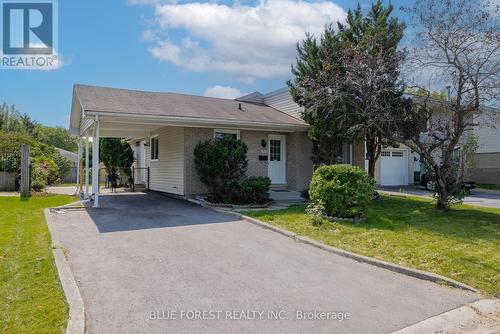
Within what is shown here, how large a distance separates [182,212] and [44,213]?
3.65m

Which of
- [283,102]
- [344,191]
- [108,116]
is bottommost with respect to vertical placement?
[344,191]

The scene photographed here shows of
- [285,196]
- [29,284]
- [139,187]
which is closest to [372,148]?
[285,196]

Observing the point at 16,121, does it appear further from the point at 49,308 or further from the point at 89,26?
the point at 49,308

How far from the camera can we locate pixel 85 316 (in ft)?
12.4

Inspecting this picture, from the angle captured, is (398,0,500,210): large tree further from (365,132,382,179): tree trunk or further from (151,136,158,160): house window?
(151,136,158,160): house window

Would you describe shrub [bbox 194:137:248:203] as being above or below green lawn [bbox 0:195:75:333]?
above

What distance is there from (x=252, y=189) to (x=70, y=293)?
7754mm

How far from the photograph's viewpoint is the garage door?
68.2ft

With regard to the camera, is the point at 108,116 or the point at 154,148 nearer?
the point at 108,116

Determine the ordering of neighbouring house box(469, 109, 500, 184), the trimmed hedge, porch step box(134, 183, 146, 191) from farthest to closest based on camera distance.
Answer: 1. neighbouring house box(469, 109, 500, 184)
2. porch step box(134, 183, 146, 191)
3. the trimmed hedge

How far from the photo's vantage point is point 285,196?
1407 centimetres

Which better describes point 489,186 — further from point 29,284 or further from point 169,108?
point 29,284

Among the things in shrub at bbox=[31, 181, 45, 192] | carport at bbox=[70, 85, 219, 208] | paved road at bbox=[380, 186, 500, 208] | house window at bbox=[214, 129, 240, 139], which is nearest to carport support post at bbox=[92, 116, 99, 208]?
carport at bbox=[70, 85, 219, 208]

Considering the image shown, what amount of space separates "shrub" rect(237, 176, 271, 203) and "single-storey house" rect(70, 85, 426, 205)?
2320 millimetres
